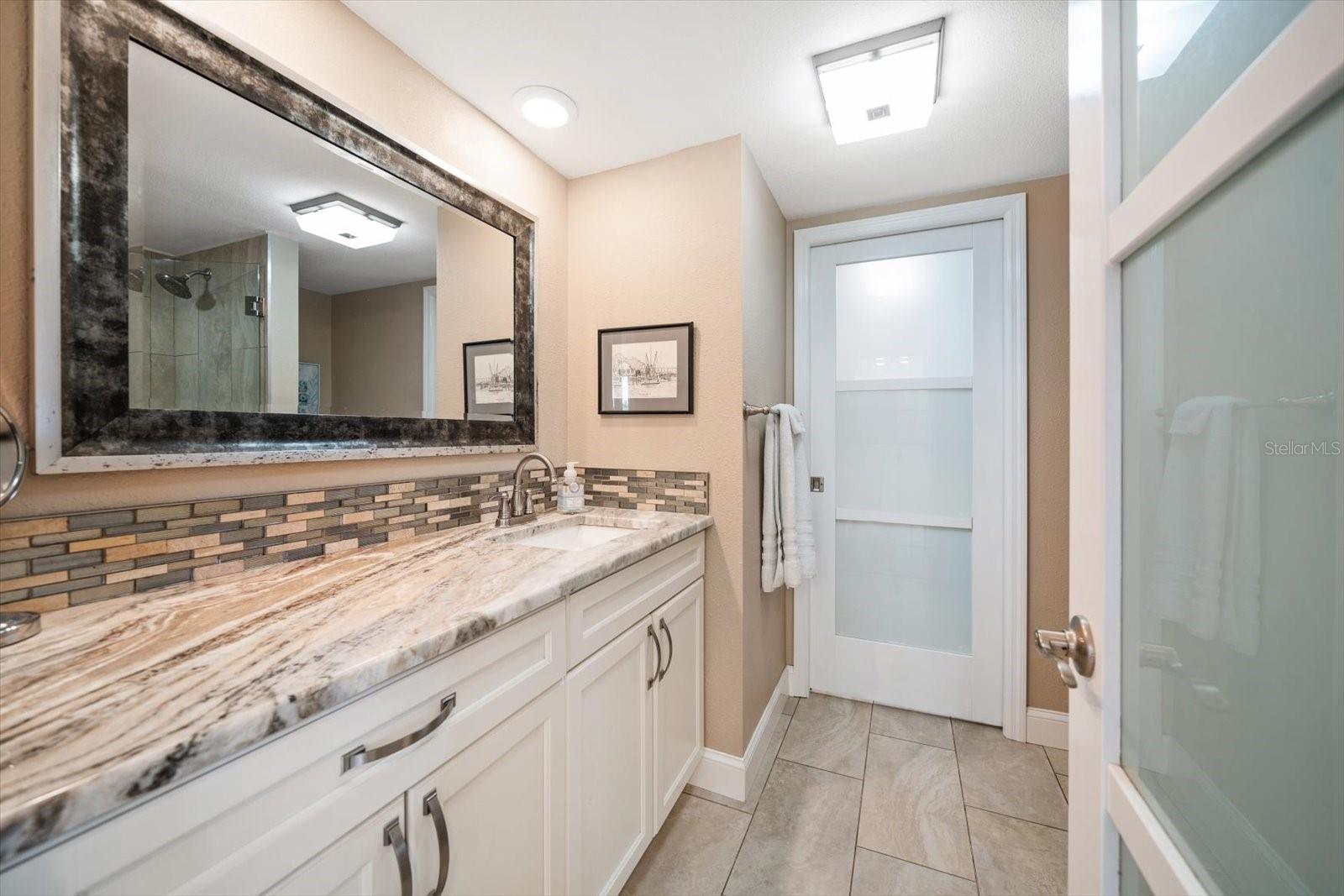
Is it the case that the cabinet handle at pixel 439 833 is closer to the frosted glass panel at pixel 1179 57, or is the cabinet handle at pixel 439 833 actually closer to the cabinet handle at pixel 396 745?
the cabinet handle at pixel 396 745

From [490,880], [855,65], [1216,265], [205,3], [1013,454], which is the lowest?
[490,880]

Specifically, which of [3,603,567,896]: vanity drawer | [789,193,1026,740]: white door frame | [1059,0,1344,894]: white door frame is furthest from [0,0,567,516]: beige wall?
[789,193,1026,740]: white door frame

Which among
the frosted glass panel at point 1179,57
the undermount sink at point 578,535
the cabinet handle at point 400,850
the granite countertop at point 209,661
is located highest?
the frosted glass panel at point 1179,57

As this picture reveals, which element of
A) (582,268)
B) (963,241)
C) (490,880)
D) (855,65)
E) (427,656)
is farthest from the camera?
(963,241)

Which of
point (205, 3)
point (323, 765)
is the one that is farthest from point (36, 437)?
point (205, 3)

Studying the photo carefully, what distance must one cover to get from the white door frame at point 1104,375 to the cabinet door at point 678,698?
1.00 meters

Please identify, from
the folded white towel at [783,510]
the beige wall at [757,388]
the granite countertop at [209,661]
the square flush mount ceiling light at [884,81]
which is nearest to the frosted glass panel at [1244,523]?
the granite countertop at [209,661]

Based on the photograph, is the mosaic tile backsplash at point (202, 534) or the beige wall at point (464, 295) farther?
the beige wall at point (464, 295)

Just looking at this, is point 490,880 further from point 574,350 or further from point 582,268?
point 582,268

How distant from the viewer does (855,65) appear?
145 centimetres

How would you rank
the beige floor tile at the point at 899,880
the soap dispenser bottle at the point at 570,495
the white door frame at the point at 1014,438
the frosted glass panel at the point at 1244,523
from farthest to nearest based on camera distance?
the white door frame at the point at 1014,438 < the soap dispenser bottle at the point at 570,495 < the beige floor tile at the point at 899,880 < the frosted glass panel at the point at 1244,523

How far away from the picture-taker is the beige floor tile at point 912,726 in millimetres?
2133

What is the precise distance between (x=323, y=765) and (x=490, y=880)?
0.46 meters

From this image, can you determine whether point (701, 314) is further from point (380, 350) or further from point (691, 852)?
point (691, 852)
